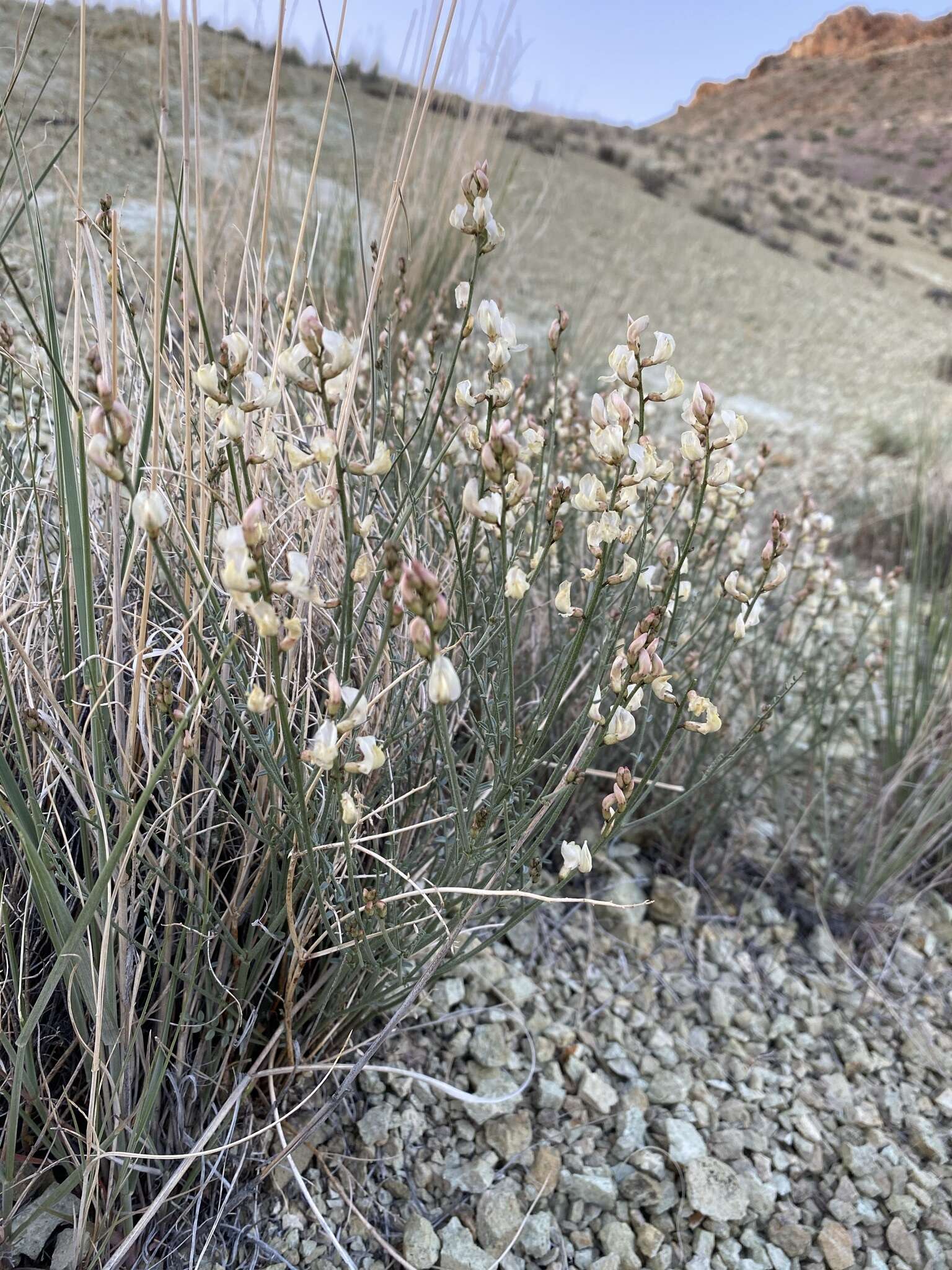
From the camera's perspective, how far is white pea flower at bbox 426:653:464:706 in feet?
1.81

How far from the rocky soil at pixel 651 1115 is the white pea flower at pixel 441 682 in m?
0.71

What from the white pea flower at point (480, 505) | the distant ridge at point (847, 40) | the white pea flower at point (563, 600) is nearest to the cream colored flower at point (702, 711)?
the white pea flower at point (563, 600)

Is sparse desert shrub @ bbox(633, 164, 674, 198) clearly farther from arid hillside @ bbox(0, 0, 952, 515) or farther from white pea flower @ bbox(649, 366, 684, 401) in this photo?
white pea flower @ bbox(649, 366, 684, 401)

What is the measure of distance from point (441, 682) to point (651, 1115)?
918mm

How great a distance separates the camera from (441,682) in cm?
55

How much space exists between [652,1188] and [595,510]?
0.88m

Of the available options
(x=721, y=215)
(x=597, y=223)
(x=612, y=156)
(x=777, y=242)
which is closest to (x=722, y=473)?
(x=597, y=223)

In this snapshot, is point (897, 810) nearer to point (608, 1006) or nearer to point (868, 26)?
point (608, 1006)

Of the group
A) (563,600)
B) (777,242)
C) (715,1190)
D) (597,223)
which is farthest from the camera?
(777,242)

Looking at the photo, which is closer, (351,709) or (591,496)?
(351,709)

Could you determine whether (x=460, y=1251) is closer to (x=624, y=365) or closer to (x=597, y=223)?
(x=624, y=365)

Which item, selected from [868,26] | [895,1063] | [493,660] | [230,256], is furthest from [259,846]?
[868,26]

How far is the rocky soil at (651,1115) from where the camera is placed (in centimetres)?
98

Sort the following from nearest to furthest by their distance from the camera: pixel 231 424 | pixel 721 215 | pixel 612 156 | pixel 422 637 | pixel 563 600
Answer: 1. pixel 422 637
2. pixel 231 424
3. pixel 563 600
4. pixel 721 215
5. pixel 612 156
